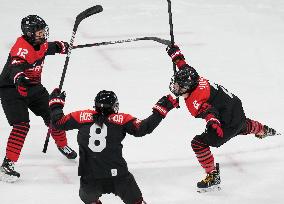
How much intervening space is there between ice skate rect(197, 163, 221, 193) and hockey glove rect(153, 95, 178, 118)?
94cm

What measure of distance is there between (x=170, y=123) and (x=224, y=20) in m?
4.14

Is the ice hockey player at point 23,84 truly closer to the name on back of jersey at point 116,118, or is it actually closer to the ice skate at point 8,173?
the ice skate at point 8,173

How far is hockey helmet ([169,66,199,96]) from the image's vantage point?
5305mm

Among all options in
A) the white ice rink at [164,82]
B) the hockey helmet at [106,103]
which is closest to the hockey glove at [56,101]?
the hockey helmet at [106,103]

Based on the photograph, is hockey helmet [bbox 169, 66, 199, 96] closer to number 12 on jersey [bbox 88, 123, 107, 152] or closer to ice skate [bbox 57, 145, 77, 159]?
number 12 on jersey [bbox 88, 123, 107, 152]

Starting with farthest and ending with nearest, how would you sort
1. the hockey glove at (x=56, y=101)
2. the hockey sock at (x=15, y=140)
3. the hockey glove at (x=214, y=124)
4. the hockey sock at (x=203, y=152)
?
the hockey sock at (x=15, y=140), the hockey sock at (x=203, y=152), the hockey glove at (x=214, y=124), the hockey glove at (x=56, y=101)

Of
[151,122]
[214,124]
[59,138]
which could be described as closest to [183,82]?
[214,124]

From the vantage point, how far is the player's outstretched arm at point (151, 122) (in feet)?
14.7

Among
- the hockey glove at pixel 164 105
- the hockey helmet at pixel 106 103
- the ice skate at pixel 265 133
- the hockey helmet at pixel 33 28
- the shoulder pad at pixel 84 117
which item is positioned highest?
the hockey helmet at pixel 33 28

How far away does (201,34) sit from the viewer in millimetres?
10133

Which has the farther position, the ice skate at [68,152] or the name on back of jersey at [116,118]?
the ice skate at [68,152]

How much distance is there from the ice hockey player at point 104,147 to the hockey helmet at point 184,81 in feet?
2.88

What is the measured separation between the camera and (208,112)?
17.4 ft

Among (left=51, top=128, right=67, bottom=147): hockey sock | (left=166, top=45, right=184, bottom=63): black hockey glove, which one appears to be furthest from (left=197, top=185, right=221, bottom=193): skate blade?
(left=51, top=128, right=67, bottom=147): hockey sock
